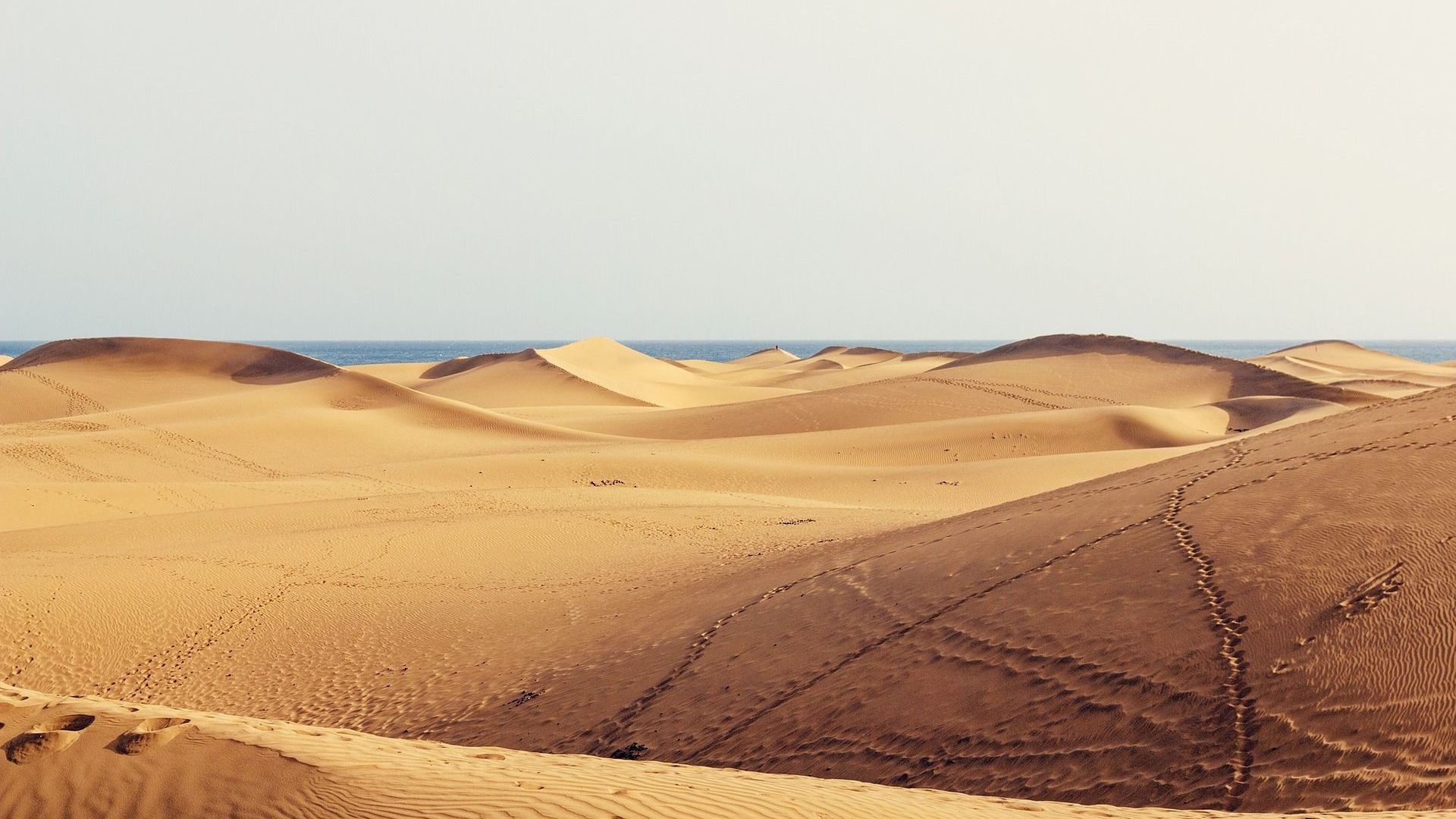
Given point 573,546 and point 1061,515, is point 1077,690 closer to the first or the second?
point 1061,515

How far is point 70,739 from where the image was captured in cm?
494

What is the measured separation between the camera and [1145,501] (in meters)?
8.60

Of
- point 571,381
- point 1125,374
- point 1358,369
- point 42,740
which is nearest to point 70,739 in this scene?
point 42,740

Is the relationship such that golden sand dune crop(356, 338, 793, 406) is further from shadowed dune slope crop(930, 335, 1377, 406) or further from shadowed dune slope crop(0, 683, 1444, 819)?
shadowed dune slope crop(0, 683, 1444, 819)

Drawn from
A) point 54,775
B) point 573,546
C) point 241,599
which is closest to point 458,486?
point 573,546

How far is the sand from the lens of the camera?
484 cm

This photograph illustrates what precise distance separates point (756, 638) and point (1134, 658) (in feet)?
10.3

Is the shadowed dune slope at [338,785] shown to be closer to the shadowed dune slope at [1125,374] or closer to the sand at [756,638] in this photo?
the sand at [756,638]

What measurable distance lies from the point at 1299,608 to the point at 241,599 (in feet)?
32.5

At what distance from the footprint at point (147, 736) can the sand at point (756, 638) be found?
2cm

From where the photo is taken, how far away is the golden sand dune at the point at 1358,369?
4028cm

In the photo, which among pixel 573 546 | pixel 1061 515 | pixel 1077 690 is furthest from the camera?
pixel 573 546

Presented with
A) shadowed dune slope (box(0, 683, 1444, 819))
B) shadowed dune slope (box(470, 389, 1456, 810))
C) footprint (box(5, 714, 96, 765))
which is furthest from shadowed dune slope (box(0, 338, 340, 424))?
shadowed dune slope (box(0, 683, 1444, 819))

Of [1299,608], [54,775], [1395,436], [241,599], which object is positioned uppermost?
[1395,436]
